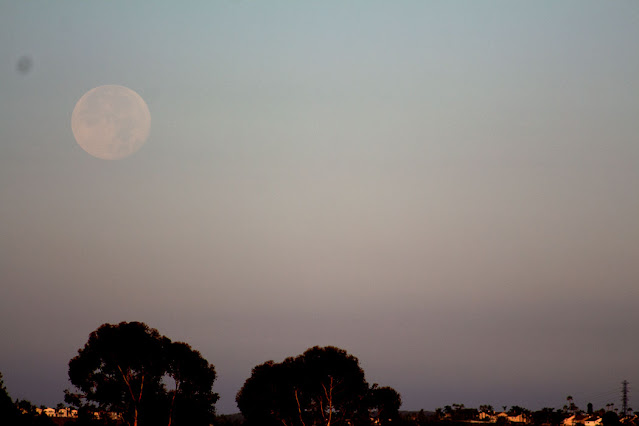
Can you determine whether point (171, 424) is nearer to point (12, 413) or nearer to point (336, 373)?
point (336, 373)

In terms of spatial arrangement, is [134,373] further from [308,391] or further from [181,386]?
[308,391]

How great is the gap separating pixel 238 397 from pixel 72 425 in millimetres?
23809

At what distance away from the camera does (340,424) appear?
362 feet

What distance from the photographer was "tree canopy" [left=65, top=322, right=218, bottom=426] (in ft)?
300

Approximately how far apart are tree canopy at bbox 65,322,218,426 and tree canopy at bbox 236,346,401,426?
57.3 ft

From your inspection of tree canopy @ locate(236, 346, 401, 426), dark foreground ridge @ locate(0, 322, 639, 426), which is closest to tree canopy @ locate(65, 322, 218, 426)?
dark foreground ridge @ locate(0, 322, 639, 426)

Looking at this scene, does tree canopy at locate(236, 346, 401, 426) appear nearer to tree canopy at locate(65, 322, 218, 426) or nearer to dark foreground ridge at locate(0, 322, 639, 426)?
dark foreground ridge at locate(0, 322, 639, 426)

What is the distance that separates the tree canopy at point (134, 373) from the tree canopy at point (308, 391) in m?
17.5

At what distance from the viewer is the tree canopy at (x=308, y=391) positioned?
354ft

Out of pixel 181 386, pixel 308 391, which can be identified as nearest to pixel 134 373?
pixel 181 386

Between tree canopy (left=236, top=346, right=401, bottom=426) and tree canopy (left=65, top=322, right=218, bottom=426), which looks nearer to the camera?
tree canopy (left=65, top=322, right=218, bottom=426)

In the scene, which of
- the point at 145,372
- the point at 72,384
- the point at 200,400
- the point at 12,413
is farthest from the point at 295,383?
the point at 12,413

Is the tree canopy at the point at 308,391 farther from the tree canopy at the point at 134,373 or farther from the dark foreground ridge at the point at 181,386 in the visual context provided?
the tree canopy at the point at 134,373

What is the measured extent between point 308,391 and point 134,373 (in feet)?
88.6
